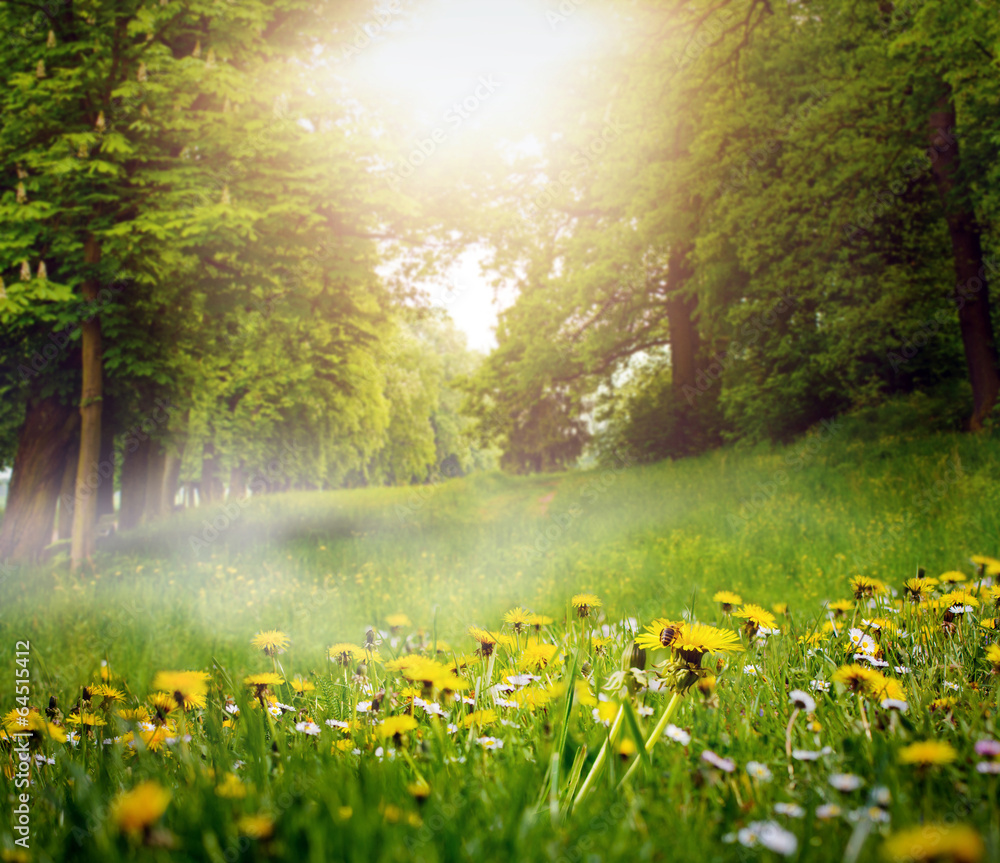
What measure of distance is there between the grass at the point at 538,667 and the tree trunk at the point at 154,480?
2072mm

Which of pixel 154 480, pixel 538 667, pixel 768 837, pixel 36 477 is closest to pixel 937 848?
pixel 768 837

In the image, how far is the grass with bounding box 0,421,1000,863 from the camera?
1.05 metres

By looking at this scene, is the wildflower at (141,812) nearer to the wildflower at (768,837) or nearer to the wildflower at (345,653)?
the wildflower at (768,837)

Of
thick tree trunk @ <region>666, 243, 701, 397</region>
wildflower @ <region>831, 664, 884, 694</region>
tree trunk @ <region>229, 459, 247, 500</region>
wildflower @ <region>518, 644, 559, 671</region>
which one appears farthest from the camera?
tree trunk @ <region>229, 459, 247, 500</region>

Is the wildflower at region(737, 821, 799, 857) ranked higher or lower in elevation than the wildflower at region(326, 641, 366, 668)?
higher

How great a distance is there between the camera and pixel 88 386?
32.0 ft

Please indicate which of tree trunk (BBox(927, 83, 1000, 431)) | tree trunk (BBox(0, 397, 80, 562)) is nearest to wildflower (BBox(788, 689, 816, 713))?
tree trunk (BBox(927, 83, 1000, 431))

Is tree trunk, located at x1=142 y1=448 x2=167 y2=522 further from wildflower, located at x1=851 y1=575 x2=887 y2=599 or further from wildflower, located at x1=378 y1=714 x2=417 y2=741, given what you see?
wildflower, located at x1=851 y1=575 x2=887 y2=599

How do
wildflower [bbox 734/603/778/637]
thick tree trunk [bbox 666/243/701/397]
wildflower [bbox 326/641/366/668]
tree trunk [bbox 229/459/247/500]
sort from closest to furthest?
wildflower [bbox 734/603/778/637], wildflower [bbox 326/641/366/668], thick tree trunk [bbox 666/243/701/397], tree trunk [bbox 229/459/247/500]

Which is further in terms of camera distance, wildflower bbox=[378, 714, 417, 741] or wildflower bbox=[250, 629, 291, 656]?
wildflower bbox=[250, 629, 291, 656]

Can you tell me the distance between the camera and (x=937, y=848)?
74cm

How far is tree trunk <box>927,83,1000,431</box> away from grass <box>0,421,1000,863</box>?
52.0 inches

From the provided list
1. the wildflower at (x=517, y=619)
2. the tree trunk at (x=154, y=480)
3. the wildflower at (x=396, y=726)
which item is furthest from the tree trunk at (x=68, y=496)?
the wildflower at (x=396, y=726)

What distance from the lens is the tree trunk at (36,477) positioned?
1107cm
